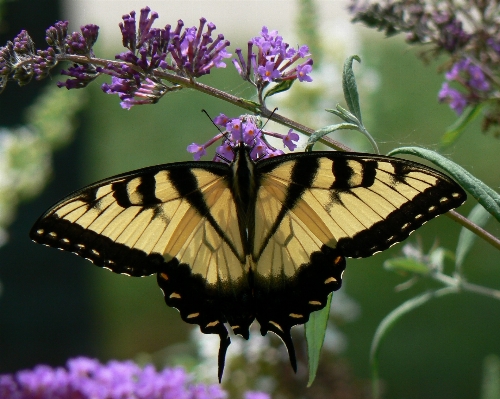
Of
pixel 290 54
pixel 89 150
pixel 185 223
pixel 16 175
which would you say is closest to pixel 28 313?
pixel 89 150

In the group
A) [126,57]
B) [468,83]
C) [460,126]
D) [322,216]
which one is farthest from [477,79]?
[126,57]

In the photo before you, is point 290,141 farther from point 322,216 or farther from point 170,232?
point 170,232

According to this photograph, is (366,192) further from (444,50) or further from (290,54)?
(444,50)

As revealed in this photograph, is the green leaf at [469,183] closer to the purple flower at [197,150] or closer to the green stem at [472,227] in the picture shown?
the green stem at [472,227]

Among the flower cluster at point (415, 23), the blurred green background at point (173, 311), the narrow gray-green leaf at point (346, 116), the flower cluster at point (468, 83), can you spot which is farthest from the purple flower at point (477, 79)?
the blurred green background at point (173, 311)

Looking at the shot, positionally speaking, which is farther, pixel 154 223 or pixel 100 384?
pixel 100 384
